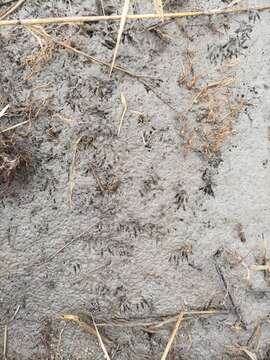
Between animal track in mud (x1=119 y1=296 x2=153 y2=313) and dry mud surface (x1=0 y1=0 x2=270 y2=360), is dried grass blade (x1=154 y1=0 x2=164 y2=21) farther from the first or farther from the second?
animal track in mud (x1=119 y1=296 x2=153 y2=313)

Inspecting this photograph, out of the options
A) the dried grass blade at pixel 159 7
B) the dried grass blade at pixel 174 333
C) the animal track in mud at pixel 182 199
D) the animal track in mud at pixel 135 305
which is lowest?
the dried grass blade at pixel 174 333

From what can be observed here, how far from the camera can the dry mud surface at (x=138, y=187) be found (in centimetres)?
170

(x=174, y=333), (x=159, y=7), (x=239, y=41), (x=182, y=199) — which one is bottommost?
(x=174, y=333)

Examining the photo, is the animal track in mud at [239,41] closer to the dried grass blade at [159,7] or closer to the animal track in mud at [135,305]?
the dried grass blade at [159,7]

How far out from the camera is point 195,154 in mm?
1718

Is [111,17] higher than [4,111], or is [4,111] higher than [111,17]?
[111,17]

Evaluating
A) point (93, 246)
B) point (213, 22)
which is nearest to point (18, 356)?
point (93, 246)

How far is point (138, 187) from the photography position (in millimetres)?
1721

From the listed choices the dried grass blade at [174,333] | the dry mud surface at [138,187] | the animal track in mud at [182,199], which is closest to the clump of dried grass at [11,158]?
the dry mud surface at [138,187]

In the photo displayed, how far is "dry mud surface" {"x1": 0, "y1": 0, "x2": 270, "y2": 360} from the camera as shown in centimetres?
170

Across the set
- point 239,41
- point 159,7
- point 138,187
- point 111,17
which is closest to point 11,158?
point 138,187

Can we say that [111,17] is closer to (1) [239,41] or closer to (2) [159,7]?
(2) [159,7]

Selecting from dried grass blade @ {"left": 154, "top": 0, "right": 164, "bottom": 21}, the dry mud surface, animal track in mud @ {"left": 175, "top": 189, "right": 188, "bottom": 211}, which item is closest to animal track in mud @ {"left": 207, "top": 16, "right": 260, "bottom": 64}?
the dry mud surface

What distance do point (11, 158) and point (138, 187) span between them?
36 cm
